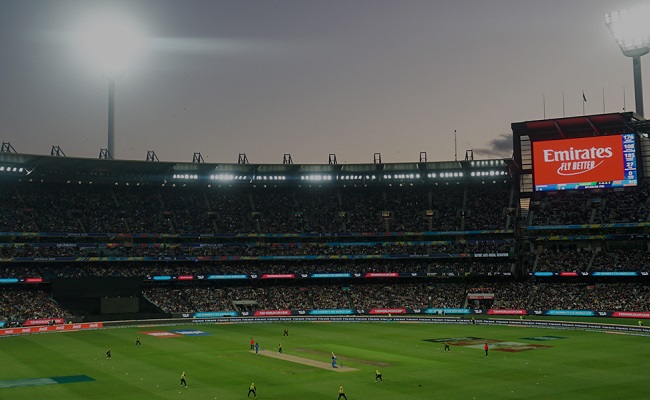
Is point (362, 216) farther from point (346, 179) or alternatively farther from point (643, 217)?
point (643, 217)

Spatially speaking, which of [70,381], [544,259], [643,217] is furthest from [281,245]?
[70,381]

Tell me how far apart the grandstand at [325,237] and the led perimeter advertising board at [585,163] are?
34 centimetres

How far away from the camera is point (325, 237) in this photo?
108 metres

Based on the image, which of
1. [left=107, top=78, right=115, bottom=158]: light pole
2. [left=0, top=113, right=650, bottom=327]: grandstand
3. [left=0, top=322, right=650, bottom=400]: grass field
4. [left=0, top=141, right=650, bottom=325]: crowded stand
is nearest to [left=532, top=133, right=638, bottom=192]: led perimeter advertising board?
[left=0, top=113, right=650, bottom=327]: grandstand

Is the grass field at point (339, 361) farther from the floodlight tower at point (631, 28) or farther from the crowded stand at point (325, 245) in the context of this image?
the floodlight tower at point (631, 28)

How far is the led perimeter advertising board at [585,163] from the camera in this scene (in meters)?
85.1

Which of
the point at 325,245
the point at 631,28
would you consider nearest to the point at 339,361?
the point at 325,245

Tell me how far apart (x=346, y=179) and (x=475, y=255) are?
24.4 m

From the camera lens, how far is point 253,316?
94062 millimetres

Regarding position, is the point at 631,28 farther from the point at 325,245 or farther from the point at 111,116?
the point at 111,116

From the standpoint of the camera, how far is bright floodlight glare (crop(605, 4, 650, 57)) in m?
76.6

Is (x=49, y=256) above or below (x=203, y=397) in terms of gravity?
above

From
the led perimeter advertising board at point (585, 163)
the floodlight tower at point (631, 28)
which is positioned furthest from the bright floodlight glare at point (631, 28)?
the led perimeter advertising board at point (585, 163)

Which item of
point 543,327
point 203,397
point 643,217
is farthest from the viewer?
point 643,217
